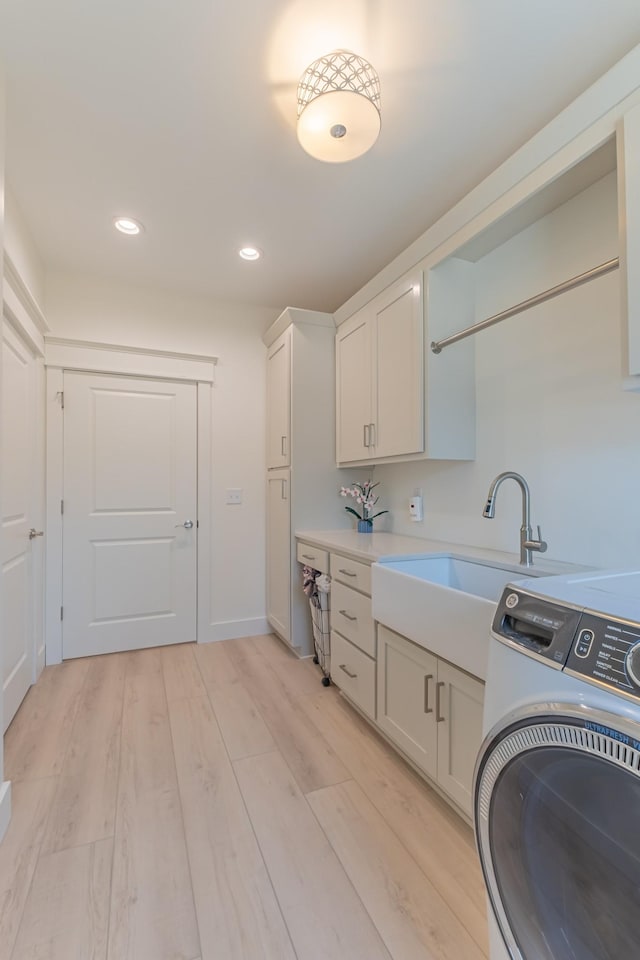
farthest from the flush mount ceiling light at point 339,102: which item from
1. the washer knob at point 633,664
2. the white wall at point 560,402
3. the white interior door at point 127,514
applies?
the white interior door at point 127,514

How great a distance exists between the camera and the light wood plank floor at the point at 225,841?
1094mm

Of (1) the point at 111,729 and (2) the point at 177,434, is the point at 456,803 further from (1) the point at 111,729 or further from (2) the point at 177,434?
(2) the point at 177,434

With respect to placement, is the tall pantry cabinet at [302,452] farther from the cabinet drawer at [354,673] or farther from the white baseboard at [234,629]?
the cabinet drawer at [354,673]

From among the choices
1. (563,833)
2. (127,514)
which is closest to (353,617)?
(563,833)

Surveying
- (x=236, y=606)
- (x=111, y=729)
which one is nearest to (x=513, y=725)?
(x=111, y=729)

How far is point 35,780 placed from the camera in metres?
Answer: 1.68

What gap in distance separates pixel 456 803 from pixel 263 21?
2.57m

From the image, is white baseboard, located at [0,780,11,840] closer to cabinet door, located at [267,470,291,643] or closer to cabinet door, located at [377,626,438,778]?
cabinet door, located at [377,626,438,778]

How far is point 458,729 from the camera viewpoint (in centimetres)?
139

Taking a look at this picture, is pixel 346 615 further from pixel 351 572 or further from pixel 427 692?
pixel 427 692

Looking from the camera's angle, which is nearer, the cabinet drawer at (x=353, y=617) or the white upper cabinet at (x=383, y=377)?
the cabinet drawer at (x=353, y=617)

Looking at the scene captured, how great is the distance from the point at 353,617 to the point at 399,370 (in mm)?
1319

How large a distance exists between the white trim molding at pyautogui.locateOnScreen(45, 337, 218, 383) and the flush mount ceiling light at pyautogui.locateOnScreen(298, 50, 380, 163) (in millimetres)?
1929

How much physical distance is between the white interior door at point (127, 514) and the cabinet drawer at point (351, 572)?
52.7 inches
